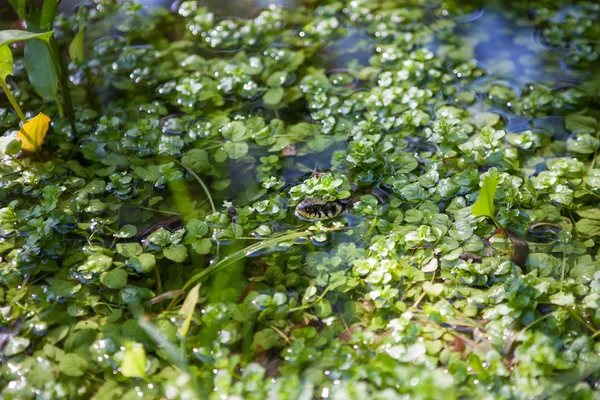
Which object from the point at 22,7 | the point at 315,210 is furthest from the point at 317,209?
the point at 22,7

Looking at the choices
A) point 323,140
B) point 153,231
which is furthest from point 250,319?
point 323,140

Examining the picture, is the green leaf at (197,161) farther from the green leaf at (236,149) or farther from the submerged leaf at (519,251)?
the submerged leaf at (519,251)

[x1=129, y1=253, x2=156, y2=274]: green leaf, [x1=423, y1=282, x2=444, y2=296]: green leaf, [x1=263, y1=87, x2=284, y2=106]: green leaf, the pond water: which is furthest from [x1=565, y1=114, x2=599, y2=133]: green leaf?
[x1=129, y1=253, x2=156, y2=274]: green leaf

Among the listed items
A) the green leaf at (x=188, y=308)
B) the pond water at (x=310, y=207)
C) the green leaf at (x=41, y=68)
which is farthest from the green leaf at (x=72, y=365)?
the green leaf at (x=41, y=68)

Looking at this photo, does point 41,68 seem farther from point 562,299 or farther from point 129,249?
point 562,299

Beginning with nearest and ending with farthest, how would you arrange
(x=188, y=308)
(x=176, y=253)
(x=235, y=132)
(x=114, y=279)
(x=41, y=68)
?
(x=188, y=308), (x=114, y=279), (x=176, y=253), (x=41, y=68), (x=235, y=132)

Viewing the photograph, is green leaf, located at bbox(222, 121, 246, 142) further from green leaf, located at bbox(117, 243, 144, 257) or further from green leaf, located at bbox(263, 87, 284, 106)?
green leaf, located at bbox(117, 243, 144, 257)

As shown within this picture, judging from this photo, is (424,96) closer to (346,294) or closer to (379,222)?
(379,222)
